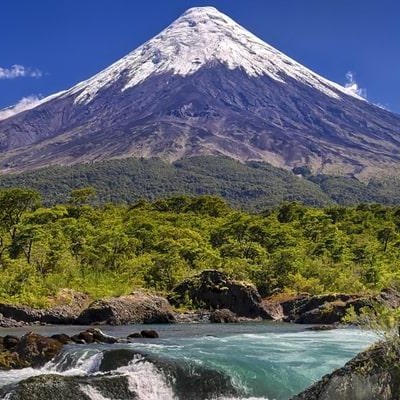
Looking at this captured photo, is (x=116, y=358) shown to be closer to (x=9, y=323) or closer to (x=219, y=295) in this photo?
(x=9, y=323)

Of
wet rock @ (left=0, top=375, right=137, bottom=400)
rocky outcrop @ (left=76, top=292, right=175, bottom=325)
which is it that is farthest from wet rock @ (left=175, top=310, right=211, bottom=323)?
wet rock @ (left=0, top=375, right=137, bottom=400)

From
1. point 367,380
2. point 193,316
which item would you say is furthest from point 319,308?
point 367,380

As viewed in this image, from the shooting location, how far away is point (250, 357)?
22969 millimetres

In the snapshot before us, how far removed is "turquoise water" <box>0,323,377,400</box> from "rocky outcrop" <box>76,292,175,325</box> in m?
5.65

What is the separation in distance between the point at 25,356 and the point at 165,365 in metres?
5.16

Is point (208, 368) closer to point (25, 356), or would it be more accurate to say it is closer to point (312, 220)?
point (25, 356)

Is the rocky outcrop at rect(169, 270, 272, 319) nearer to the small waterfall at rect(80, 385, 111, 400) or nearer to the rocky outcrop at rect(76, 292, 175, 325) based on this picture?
the rocky outcrop at rect(76, 292, 175, 325)

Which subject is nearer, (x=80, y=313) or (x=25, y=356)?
(x=25, y=356)

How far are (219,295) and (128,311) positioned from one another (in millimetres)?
7065

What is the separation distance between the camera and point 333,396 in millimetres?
14078

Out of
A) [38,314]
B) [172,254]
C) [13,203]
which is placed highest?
[13,203]

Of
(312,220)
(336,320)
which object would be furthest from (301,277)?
(312,220)

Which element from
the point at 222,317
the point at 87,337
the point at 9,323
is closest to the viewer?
the point at 87,337

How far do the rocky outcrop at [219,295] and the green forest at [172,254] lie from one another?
3765 mm
